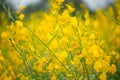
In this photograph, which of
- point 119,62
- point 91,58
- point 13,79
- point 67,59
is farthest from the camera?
point 119,62

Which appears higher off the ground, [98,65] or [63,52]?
[63,52]

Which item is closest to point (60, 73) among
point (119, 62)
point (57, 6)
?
point (57, 6)

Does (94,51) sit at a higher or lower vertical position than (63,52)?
lower

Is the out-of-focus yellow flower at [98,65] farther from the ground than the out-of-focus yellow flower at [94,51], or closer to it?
closer to it

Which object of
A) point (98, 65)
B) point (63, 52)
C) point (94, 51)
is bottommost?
point (98, 65)

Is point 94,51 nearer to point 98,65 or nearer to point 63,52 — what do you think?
point 98,65

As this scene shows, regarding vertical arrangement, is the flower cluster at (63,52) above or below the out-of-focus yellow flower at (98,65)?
above

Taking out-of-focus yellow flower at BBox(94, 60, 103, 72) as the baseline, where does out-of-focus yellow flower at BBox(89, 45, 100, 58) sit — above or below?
above

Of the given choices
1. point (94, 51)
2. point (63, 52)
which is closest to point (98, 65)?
point (94, 51)

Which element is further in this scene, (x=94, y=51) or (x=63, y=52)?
(x=63, y=52)

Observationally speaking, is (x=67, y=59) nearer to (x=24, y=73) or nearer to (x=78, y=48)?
(x=78, y=48)

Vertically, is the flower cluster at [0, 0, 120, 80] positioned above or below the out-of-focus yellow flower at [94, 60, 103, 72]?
above
